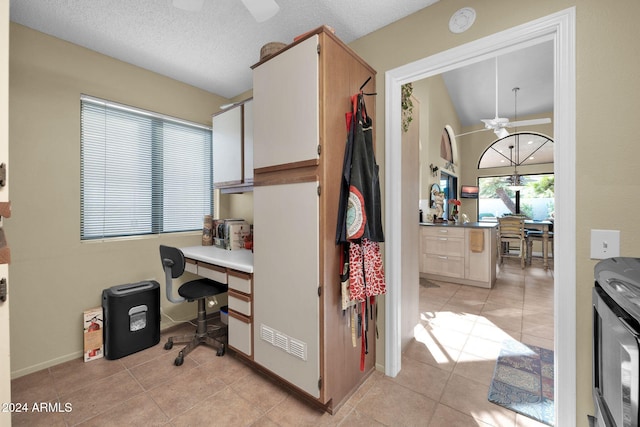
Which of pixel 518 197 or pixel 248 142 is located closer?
pixel 248 142

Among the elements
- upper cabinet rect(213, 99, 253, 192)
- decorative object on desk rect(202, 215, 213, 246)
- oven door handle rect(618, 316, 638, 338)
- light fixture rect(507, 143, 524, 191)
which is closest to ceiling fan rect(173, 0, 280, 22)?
upper cabinet rect(213, 99, 253, 192)

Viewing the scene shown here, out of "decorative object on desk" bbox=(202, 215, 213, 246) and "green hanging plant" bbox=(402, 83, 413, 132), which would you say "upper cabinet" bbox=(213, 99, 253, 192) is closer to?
"decorative object on desk" bbox=(202, 215, 213, 246)

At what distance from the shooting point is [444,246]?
4426 millimetres

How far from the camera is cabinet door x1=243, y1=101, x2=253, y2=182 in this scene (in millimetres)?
2609

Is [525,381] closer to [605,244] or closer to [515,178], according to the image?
[605,244]

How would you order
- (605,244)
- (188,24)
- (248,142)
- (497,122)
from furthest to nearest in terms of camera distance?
1. (497,122)
2. (248,142)
3. (188,24)
4. (605,244)

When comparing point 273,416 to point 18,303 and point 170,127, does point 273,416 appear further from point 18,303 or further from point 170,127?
point 170,127

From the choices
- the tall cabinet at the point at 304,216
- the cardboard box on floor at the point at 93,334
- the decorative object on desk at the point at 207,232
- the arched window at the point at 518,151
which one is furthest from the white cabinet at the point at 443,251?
the cardboard box on floor at the point at 93,334

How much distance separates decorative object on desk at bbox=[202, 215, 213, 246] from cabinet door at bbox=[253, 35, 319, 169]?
1517 millimetres

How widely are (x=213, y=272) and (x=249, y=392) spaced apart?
97 centimetres

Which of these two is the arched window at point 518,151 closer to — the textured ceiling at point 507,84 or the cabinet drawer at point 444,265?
the textured ceiling at point 507,84

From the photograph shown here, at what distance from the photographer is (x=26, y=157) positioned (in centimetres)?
201

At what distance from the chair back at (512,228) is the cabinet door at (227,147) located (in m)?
5.11

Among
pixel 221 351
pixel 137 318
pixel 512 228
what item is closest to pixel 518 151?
pixel 512 228
